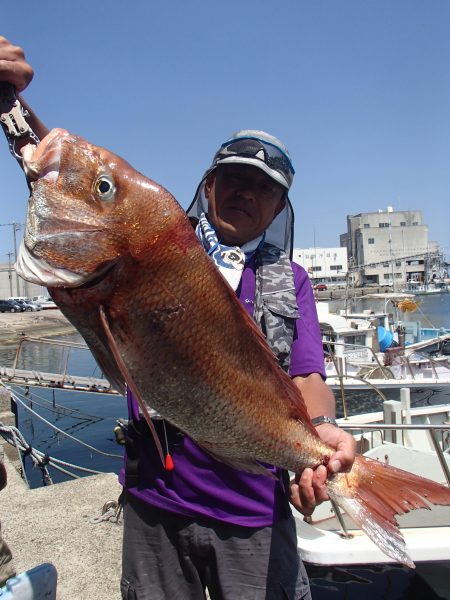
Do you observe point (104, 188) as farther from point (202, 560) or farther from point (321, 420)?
point (202, 560)

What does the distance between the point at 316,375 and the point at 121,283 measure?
125 cm

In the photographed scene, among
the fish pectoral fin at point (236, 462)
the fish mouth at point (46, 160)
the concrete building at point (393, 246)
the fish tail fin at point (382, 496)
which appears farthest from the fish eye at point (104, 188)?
the concrete building at point (393, 246)

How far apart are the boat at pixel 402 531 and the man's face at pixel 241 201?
207 cm

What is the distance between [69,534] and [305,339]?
3384mm

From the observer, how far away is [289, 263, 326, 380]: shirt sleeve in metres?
2.52

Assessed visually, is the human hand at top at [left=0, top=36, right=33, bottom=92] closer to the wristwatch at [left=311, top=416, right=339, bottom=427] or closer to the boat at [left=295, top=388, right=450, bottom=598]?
the wristwatch at [left=311, top=416, right=339, bottom=427]

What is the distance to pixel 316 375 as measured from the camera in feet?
8.28

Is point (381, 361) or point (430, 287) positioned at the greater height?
point (430, 287)

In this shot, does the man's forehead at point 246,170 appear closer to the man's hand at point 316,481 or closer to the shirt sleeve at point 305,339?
the shirt sleeve at point 305,339

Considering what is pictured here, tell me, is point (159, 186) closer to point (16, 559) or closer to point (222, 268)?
point (222, 268)

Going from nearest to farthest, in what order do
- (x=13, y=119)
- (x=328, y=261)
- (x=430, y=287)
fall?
(x=13, y=119) < (x=430, y=287) < (x=328, y=261)

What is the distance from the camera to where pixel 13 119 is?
6.36 ft

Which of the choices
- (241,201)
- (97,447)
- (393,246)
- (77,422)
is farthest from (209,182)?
(393,246)

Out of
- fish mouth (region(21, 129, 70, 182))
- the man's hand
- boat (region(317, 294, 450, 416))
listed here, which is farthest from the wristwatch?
boat (region(317, 294, 450, 416))
